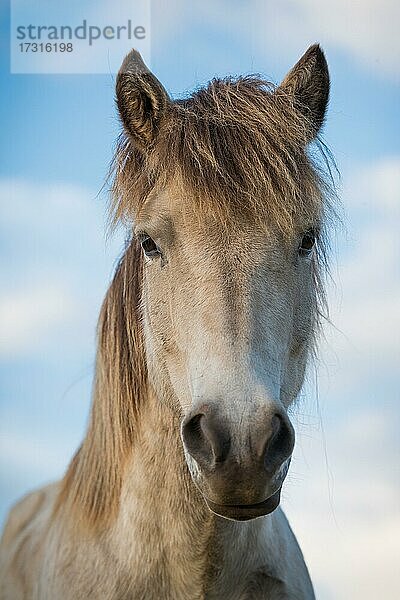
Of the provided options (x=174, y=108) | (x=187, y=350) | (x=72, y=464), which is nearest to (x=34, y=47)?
(x=174, y=108)

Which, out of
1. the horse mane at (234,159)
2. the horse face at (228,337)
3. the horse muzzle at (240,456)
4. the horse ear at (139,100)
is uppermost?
the horse ear at (139,100)

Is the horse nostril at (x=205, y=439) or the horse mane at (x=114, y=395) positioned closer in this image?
the horse nostril at (x=205, y=439)

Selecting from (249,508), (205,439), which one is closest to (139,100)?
(205,439)

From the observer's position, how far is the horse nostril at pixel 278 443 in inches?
52.4

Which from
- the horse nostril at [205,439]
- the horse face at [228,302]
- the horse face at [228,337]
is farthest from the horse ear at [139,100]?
the horse nostril at [205,439]

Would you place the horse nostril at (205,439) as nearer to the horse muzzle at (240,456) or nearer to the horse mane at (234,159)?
the horse muzzle at (240,456)

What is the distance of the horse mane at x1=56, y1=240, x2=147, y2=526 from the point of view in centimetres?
193

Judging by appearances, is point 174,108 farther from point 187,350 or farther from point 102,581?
point 102,581

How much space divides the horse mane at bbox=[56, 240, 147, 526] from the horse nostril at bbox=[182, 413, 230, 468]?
0.52 m

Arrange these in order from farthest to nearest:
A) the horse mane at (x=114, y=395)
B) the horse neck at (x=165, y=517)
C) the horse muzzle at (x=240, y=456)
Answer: the horse mane at (x=114, y=395), the horse neck at (x=165, y=517), the horse muzzle at (x=240, y=456)

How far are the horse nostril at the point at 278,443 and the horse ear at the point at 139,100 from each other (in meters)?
0.74

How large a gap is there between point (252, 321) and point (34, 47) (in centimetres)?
162

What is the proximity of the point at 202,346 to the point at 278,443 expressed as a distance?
0.23 metres

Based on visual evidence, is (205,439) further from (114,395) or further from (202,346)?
(114,395)
